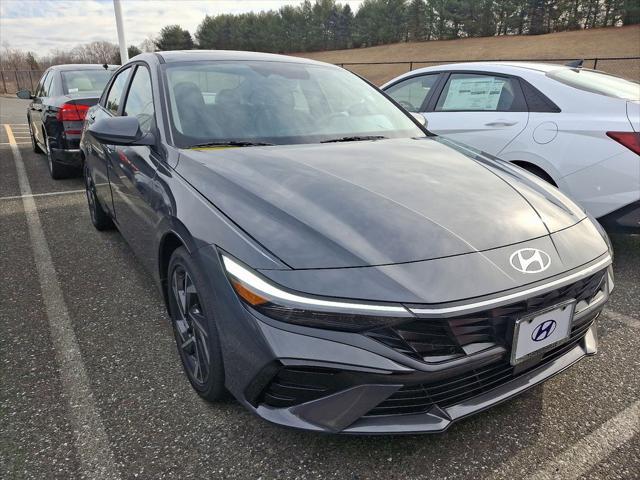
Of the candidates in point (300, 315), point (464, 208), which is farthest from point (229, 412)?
point (464, 208)

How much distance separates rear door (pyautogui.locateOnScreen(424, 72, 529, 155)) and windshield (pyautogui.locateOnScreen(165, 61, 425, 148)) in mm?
1273

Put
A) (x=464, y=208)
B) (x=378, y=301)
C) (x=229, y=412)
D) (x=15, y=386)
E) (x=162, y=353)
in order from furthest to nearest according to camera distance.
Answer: (x=162, y=353) < (x=15, y=386) < (x=229, y=412) < (x=464, y=208) < (x=378, y=301)

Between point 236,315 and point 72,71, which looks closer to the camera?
point 236,315

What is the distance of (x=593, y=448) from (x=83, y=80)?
23.0 feet

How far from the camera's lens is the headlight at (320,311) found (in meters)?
1.45

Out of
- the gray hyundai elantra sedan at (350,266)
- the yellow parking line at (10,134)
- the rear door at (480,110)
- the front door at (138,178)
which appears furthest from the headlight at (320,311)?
the yellow parking line at (10,134)

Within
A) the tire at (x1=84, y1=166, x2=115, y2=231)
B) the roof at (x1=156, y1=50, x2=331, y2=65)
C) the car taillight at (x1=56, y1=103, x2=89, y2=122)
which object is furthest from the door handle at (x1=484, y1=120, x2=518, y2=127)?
the car taillight at (x1=56, y1=103, x2=89, y2=122)

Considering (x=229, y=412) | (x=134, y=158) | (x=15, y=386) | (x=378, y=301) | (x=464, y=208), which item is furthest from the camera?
(x=134, y=158)

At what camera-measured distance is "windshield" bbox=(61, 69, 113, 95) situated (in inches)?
248

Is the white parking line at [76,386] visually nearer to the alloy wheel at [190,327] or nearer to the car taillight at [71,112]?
the alloy wheel at [190,327]

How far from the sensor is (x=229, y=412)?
2008 mm

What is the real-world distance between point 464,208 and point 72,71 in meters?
6.54

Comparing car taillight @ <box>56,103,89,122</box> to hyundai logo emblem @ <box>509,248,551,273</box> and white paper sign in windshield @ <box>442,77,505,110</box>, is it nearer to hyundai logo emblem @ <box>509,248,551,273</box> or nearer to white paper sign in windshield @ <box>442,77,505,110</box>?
white paper sign in windshield @ <box>442,77,505,110</box>

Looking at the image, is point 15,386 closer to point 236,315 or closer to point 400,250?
point 236,315
